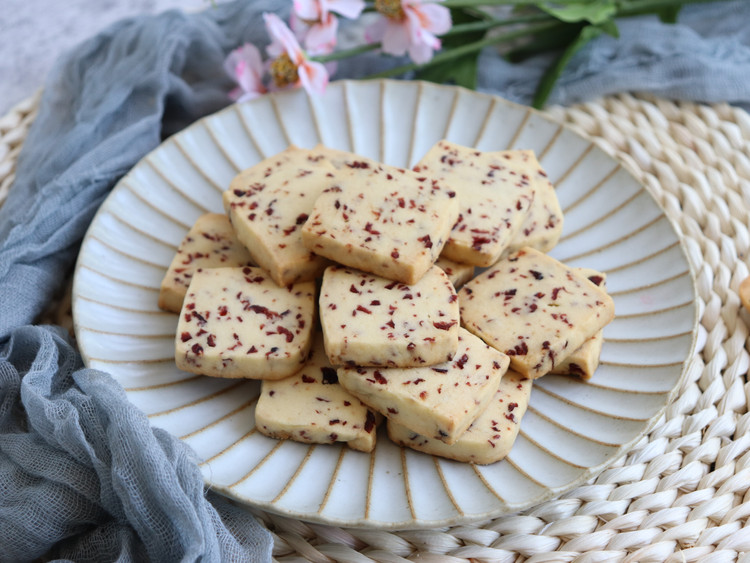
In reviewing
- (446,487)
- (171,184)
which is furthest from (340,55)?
(446,487)

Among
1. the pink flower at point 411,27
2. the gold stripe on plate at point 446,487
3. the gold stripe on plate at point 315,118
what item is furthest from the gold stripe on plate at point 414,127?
the gold stripe on plate at point 446,487

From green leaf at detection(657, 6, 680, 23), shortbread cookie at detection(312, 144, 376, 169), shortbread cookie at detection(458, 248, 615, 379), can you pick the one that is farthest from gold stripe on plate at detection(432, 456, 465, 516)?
green leaf at detection(657, 6, 680, 23)

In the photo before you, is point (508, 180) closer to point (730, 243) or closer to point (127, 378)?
point (730, 243)

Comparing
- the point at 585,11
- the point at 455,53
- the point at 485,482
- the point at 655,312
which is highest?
the point at 585,11

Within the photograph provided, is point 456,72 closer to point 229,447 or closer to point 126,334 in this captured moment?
point 126,334

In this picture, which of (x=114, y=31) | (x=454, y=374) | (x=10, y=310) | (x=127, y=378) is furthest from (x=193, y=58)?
(x=454, y=374)
